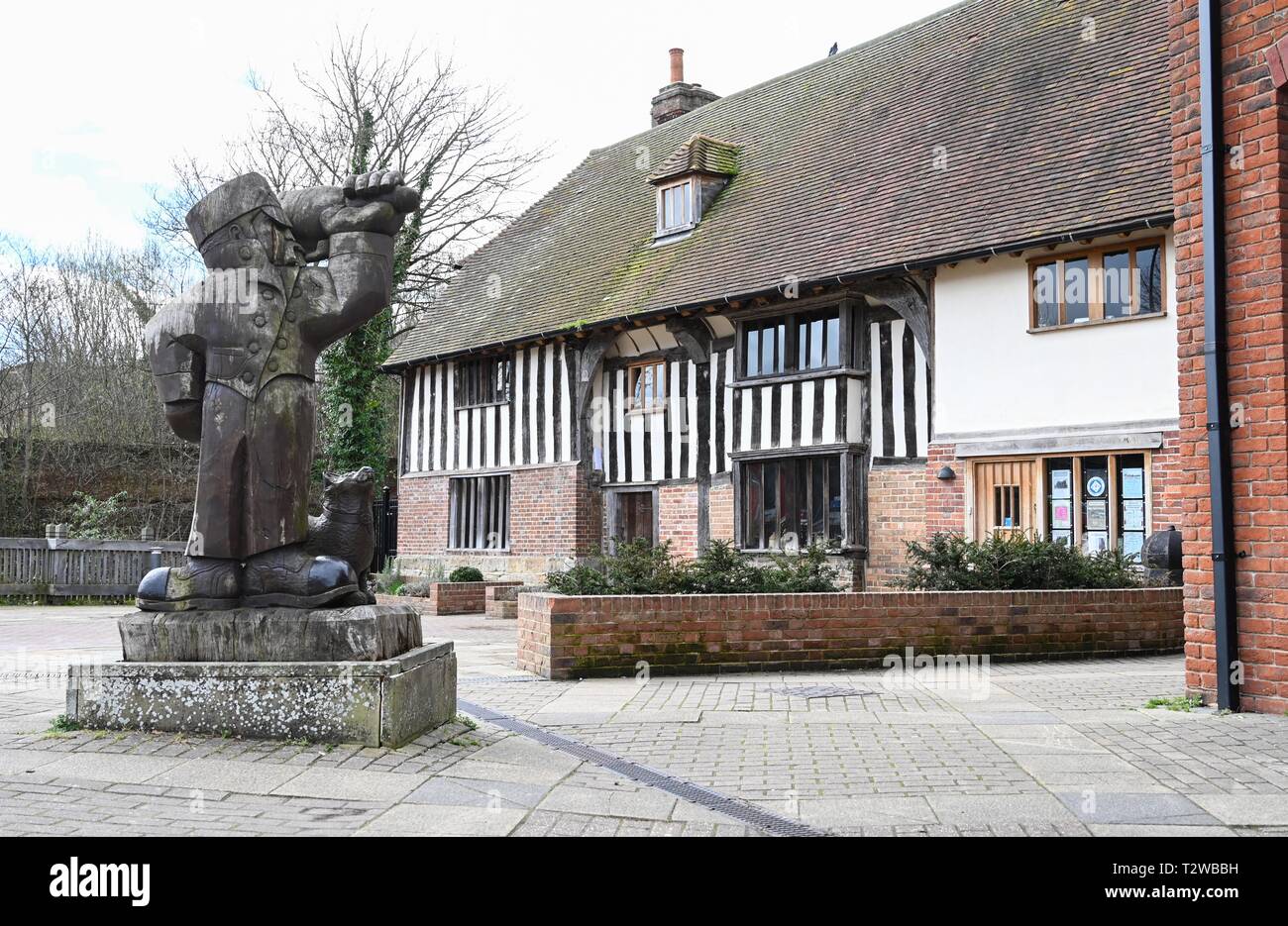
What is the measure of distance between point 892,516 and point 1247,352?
8.75 metres

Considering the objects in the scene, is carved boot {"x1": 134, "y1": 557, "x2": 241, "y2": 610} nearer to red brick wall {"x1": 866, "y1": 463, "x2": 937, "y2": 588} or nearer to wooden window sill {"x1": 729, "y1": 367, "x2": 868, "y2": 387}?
red brick wall {"x1": 866, "y1": 463, "x2": 937, "y2": 588}

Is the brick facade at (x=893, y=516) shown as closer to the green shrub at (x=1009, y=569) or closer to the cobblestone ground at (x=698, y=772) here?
the green shrub at (x=1009, y=569)

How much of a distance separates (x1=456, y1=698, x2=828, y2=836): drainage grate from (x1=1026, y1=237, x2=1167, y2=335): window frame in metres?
9.55

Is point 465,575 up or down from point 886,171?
down

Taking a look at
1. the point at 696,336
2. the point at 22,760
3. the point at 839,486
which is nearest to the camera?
the point at 22,760

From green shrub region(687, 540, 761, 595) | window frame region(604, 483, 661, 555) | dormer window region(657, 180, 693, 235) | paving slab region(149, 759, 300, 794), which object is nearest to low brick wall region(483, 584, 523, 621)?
window frame region(604, 483, 661, 555)

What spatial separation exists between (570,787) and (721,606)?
4.57 m

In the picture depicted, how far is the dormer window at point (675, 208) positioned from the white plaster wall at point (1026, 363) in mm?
6677

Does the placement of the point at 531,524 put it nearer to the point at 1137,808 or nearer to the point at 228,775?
the point at 228,775

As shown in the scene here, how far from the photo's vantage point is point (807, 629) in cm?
973

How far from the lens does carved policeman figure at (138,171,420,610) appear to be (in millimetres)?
5969

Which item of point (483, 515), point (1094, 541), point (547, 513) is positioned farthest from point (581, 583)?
point (483, 515)

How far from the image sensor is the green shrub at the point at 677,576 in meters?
9.71

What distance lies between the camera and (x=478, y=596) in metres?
19.5
